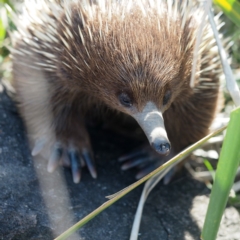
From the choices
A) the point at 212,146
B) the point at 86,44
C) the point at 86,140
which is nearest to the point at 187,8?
the point at 86,44

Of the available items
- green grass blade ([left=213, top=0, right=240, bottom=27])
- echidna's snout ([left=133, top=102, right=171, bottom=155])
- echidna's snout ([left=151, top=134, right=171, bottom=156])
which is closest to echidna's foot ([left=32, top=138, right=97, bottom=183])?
echidna's snout ([left=133, top=102, right=171, bottom=155])

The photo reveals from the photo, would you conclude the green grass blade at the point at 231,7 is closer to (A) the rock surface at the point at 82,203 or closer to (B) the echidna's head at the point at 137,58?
(B) the echidna's head at the point at 137,58

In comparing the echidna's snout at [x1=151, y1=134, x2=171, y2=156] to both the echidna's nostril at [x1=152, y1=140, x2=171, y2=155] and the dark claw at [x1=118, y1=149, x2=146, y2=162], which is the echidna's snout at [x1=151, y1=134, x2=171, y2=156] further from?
the dark claw at [x1=118, y1=149, x2=146, y2=162]

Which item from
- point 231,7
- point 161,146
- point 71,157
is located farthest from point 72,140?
point 231,7

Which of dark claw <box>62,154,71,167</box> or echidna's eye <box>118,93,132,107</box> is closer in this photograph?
echidna's eye <box>118,93,132,107</box>

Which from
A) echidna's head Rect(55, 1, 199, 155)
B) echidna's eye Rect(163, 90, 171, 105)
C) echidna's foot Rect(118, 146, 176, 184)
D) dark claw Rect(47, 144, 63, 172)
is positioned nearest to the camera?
echidna's head Rect(55, 1, 199, 155)

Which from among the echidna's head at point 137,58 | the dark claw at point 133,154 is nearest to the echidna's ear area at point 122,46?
the echidna's head at point 137,58

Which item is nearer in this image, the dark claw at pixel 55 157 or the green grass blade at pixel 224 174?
the green grass blade at pixel 224 174

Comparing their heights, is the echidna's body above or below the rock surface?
above
